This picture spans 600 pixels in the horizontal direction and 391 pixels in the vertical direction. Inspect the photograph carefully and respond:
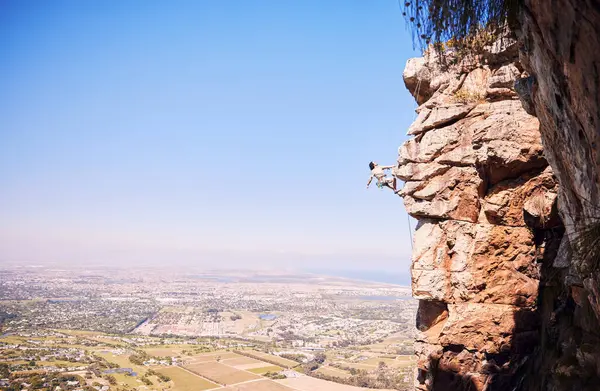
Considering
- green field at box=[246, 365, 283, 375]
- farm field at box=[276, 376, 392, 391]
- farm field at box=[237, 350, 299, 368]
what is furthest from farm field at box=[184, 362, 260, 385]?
farm field at box=[237, 350, 299, 368]

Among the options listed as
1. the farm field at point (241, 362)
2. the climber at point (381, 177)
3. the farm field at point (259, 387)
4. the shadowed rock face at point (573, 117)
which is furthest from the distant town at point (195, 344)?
the shadowed rock face at point (573, 117)

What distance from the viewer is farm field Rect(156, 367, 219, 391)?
3956 cm

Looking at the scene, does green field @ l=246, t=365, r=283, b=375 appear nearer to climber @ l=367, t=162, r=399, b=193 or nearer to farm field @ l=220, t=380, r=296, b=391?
farm field @ l=220, t=380, r=296, b=391

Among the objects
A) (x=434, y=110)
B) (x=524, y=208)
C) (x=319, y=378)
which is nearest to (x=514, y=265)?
(x=524, y=208)

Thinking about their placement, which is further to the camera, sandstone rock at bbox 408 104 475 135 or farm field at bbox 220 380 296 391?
farm field at bbox 220 380 296 391

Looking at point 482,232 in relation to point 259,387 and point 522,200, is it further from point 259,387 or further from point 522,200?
point 259,387

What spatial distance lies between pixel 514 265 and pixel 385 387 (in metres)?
31.9

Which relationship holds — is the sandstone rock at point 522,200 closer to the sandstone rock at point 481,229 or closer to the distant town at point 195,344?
the sandstone rock at point 481,229

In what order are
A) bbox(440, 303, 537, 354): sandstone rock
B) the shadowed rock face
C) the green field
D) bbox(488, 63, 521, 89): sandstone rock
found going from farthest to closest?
the green field
bbox(488, 63, 521, 89): sandstone rock
bbox(440, 303, 537, 354): sandstone rock
the shadowed rock face

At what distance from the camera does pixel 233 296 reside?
141250 mm

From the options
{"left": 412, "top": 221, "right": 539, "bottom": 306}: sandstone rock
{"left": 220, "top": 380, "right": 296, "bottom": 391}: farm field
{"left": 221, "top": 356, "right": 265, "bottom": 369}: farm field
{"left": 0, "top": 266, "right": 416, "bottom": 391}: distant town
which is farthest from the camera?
{"left": 221, "top": 356, "right": 265, "bottom": 369}: farm field

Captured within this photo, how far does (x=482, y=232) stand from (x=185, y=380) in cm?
4062

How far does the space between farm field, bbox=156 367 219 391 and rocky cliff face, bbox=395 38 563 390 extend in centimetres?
3549

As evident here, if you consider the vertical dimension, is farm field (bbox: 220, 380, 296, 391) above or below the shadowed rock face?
below
